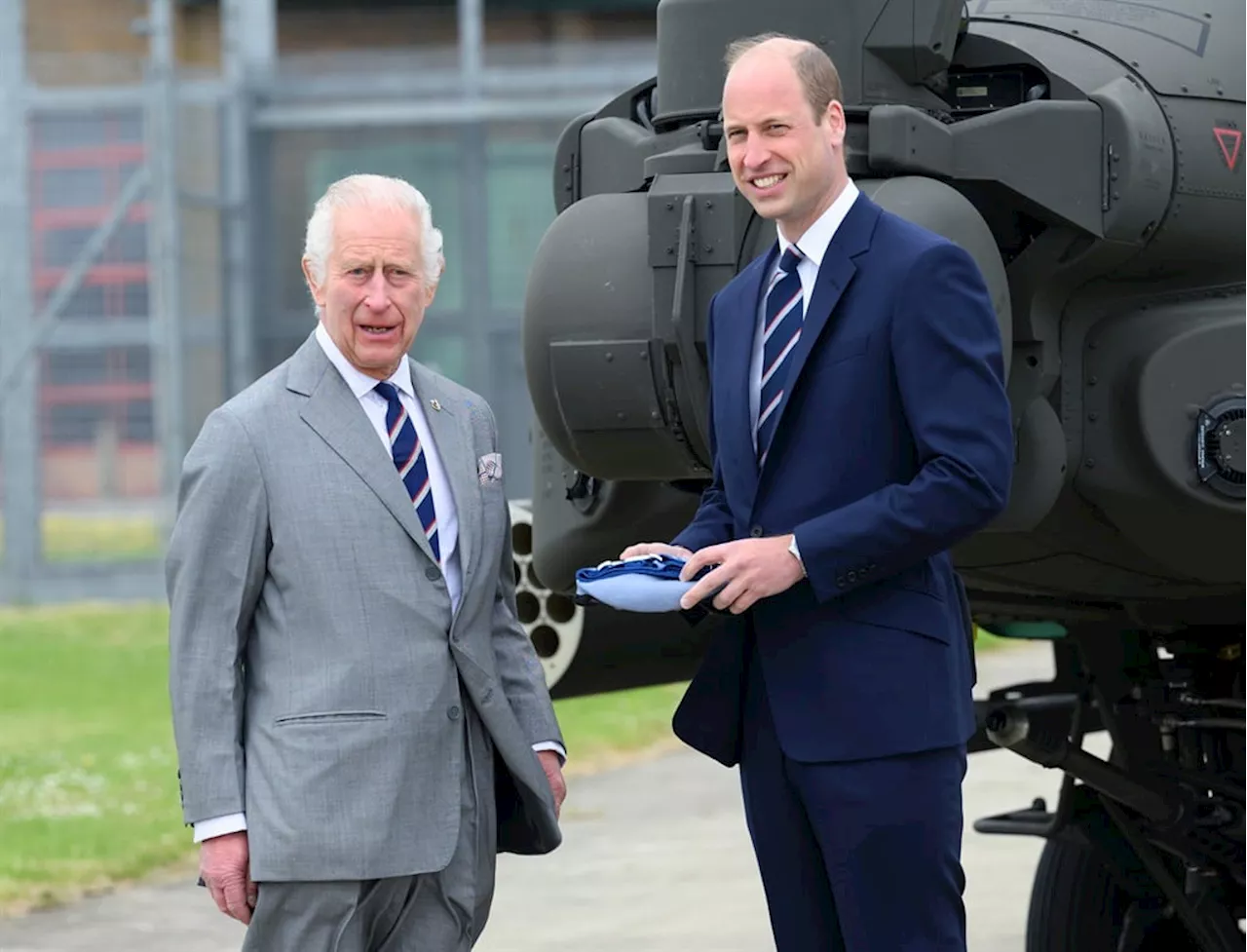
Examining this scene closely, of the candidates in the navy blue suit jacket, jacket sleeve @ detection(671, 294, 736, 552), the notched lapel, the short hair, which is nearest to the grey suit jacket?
the notched lapel

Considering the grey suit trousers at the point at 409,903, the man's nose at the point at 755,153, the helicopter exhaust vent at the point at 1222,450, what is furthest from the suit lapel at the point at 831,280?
the helicopter exhaust vent at the point at 1222,450

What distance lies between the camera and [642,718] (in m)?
11.6

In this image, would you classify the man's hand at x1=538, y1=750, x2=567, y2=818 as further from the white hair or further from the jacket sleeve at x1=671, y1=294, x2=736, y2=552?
the white hair

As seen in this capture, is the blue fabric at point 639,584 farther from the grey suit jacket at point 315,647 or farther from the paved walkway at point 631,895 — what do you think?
the paved walkway at point 631,895

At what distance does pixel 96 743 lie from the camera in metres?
10.6

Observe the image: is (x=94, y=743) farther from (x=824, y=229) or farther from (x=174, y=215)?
(x=824, y=229)

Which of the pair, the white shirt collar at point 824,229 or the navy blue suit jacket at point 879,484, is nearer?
the navy blue suit jacket at point 879,484

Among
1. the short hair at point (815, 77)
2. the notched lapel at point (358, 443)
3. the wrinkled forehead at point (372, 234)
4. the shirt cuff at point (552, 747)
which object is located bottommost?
the shirt cuff at point (552, 747)

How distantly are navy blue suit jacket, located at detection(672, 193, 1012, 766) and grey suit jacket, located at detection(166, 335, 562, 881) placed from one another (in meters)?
0.43

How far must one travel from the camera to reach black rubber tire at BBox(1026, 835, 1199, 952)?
5699mm

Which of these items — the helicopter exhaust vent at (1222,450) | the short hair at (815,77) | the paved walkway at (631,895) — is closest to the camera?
the short hair at (815,77)

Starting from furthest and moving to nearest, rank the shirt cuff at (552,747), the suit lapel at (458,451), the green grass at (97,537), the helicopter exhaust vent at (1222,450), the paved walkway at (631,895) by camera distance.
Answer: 1. the green grass at (97,537)
2. the paved walkway at (631,895)
3. the helicopter exhaust vent at (1222,450)
4. the shirt cuff at (552,747)
5. the suit lapel at (458,451)

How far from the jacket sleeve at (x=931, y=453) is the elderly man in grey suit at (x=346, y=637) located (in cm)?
51

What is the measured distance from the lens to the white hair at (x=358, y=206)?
3.39m
